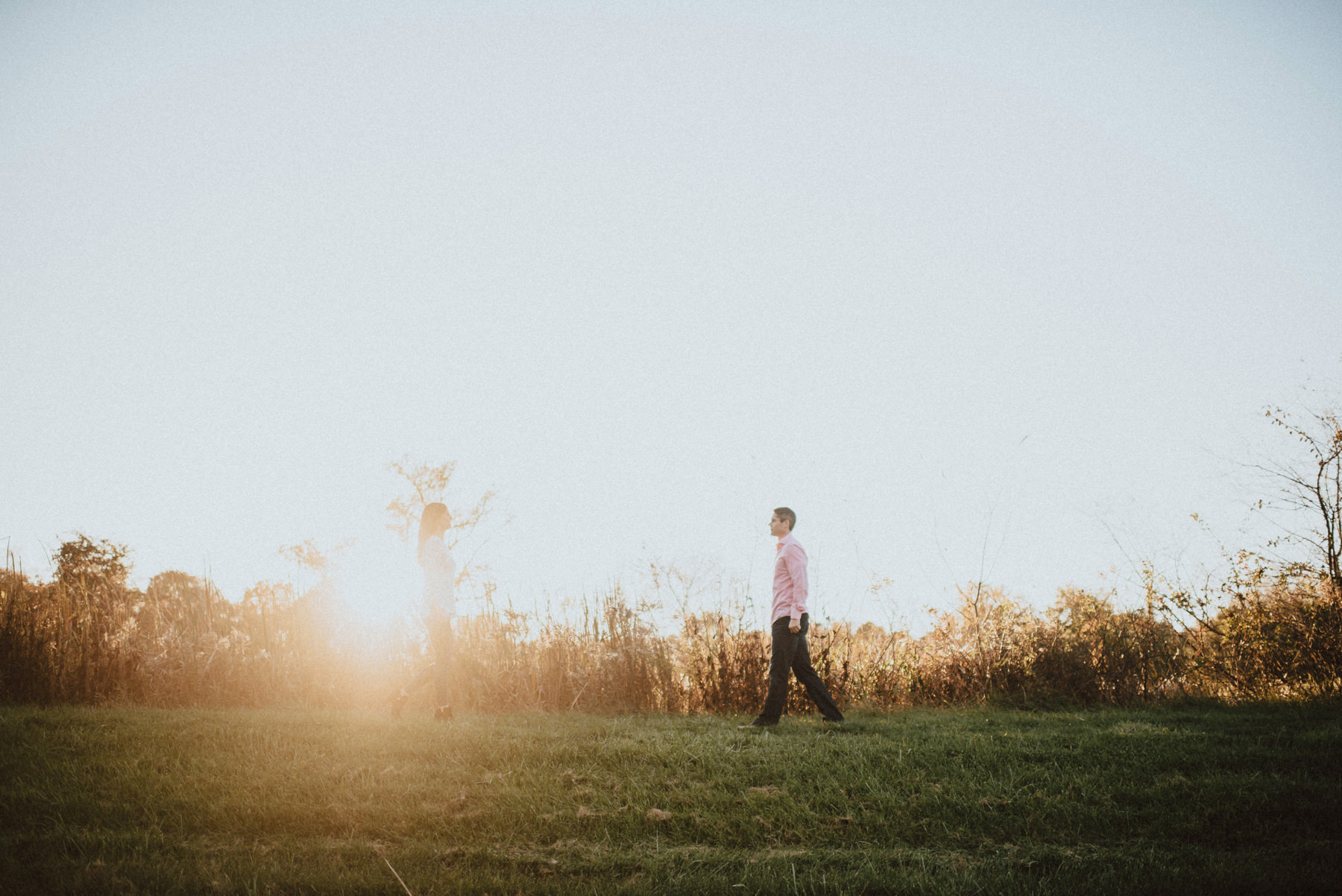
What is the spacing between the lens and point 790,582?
7125 mm

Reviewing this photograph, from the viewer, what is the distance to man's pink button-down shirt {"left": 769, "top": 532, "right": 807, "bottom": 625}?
7.08 metres

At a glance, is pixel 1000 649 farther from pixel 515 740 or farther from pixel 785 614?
pixel 515 740

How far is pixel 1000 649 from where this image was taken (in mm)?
8727

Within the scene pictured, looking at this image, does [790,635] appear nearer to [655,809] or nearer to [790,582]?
[790,582]

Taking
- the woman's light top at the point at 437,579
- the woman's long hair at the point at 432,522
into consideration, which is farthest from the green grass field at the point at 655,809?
the woman's long hair at the point at 432,522

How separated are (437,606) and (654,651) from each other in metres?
3.21

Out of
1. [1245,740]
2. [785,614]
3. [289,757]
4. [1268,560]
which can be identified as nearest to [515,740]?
[289,757]

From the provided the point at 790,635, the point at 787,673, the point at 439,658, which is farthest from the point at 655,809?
the point at 439,658

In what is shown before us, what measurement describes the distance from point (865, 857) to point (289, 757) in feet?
14.3

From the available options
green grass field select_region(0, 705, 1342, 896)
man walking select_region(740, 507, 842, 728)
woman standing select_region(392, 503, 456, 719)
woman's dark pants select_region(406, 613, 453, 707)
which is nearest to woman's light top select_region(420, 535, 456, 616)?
woman standing select_region(392, 503, 456, 719)

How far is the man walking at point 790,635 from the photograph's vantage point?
688cm

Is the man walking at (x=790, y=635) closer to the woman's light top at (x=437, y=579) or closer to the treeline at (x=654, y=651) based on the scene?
the treeline at (x=654, y=651)

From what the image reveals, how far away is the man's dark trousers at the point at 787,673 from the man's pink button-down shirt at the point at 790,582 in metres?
0.08

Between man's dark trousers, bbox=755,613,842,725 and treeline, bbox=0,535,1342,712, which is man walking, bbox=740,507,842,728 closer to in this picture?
man's dark trousers, bbox=755,613,842,725
